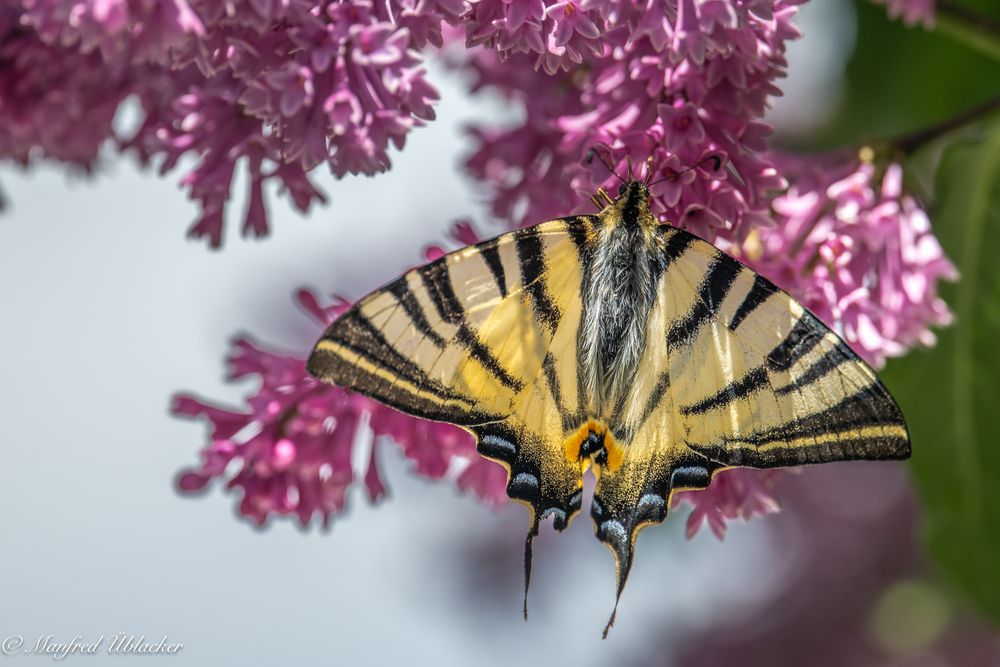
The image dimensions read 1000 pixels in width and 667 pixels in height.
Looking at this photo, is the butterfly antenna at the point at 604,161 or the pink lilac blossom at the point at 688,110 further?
the butterfly antenna at the point at 604,161

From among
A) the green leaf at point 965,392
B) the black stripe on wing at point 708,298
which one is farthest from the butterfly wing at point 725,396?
the green leaf at point 965,392

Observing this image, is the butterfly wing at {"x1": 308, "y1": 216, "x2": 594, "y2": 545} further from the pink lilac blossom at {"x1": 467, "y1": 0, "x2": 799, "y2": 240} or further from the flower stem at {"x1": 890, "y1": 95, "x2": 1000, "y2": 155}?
the flower stem at {"x1": 890, "y1": 95, "x2": 1000, "y2": 155}

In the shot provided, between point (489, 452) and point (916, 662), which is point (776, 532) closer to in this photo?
point (916, 662)

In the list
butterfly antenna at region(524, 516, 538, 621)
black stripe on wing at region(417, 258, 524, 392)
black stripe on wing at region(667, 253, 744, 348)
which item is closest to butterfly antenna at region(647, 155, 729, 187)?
black stripe on wing at region(667, 253, 744, 348)

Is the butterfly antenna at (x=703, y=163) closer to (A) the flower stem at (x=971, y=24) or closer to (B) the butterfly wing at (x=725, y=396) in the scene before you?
(B) the butterfly wing at (x=725, y=396)

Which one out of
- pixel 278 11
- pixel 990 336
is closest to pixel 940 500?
pixel 990 336

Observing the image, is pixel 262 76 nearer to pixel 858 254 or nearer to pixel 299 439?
pixel 299 439
